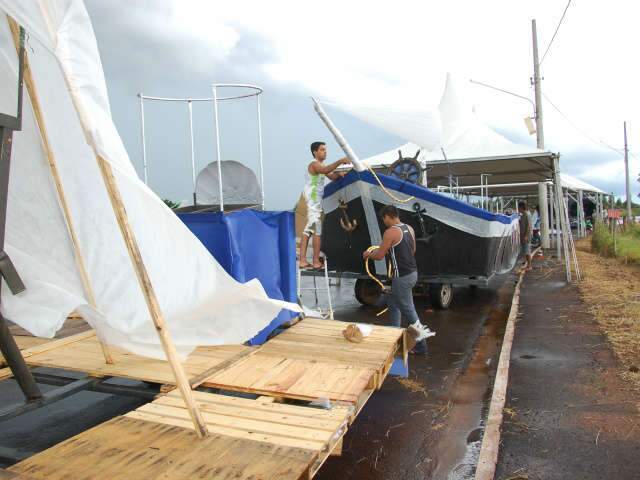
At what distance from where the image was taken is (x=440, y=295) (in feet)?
30.4

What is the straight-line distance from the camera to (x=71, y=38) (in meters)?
2.35

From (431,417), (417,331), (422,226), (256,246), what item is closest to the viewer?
(431,417)

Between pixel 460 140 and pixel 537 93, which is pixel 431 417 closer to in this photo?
pixel 460 140

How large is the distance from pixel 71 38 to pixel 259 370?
247 centimetres

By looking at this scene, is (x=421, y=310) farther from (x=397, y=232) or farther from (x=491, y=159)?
(x=491, y=159)

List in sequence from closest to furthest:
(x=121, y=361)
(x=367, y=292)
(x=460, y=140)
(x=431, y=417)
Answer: (x=121, y=361), (x=431, y=417), (x=367, y=292), (x=460, y=140)

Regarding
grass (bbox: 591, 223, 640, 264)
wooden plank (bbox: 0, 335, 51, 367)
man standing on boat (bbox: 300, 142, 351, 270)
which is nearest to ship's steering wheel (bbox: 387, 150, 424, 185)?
man standing on boat (bbox: 300, 142, 351, 270)

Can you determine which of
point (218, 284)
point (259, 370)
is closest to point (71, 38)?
point (218, 284)

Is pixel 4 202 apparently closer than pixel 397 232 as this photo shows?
Yes

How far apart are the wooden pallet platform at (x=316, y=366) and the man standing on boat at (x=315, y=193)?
2114mm

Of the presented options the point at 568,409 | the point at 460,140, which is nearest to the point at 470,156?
the point at 460,140

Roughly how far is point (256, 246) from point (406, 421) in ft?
6.78

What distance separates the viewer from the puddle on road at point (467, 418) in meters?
3.60

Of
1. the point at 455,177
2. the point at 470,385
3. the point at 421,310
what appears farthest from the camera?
the point at 455,177
